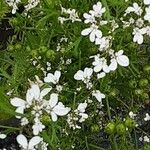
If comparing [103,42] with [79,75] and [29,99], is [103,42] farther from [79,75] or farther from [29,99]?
[29,99]

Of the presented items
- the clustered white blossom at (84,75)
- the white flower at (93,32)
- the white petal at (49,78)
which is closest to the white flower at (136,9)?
the white flower at (93,32)

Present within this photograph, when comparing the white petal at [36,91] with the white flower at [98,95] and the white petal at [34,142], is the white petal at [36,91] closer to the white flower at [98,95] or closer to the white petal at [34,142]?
the white petal at [34,142]

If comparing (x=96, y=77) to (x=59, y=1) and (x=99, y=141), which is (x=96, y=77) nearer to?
(x=59, y=1)

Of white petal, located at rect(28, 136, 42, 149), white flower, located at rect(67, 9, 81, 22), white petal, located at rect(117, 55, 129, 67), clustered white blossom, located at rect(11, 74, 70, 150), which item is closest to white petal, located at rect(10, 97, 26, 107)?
clustered white blossom, located at rect(11, 74, 70, 150)

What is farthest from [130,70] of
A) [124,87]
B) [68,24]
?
[68,24]

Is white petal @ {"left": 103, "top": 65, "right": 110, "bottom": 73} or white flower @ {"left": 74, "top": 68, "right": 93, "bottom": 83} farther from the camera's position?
white flower @ {"left": 74, "top": 68, "right": 93, "bottom": 83}

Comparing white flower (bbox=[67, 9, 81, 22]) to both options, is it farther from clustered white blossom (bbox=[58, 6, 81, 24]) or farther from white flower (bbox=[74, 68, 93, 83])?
white flower (bbox=[74, 68, 93, 83])
